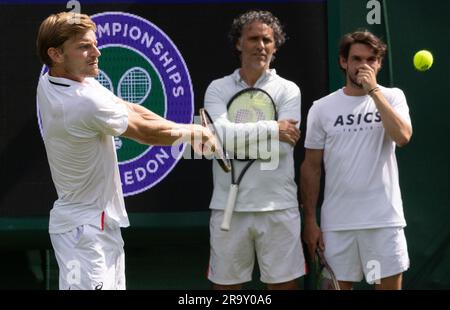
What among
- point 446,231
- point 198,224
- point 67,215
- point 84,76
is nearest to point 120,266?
point 67,215

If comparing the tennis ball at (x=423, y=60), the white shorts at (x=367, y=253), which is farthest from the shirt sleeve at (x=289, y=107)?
the tennis ball at (x=423, y=60)

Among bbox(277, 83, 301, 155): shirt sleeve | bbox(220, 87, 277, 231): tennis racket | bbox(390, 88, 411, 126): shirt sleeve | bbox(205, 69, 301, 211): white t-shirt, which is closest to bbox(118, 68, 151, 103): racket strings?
bbox(205, 69, 301, 211): white t-shirt

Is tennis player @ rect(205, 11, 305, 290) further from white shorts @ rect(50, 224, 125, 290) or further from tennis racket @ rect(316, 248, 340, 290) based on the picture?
white shorts @ rect(50, 224, 125, 290)

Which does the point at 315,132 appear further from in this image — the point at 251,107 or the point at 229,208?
the point at 229,208

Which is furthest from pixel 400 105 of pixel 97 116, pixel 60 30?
pixel 60 30

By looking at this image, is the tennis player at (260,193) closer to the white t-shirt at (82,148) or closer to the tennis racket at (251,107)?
the tennis racket at (251,107)

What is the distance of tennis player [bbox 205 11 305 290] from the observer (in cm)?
640

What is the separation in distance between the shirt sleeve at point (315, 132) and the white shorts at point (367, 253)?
487 mm

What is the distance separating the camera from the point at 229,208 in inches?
251

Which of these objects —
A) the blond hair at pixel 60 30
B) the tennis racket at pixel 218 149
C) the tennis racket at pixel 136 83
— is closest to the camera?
the blond hair at pixel 60 30

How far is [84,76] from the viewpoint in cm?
541

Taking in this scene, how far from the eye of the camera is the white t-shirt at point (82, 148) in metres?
5.26

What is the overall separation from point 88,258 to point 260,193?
1404mm

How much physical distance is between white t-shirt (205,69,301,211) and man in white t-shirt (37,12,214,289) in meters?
0.99
